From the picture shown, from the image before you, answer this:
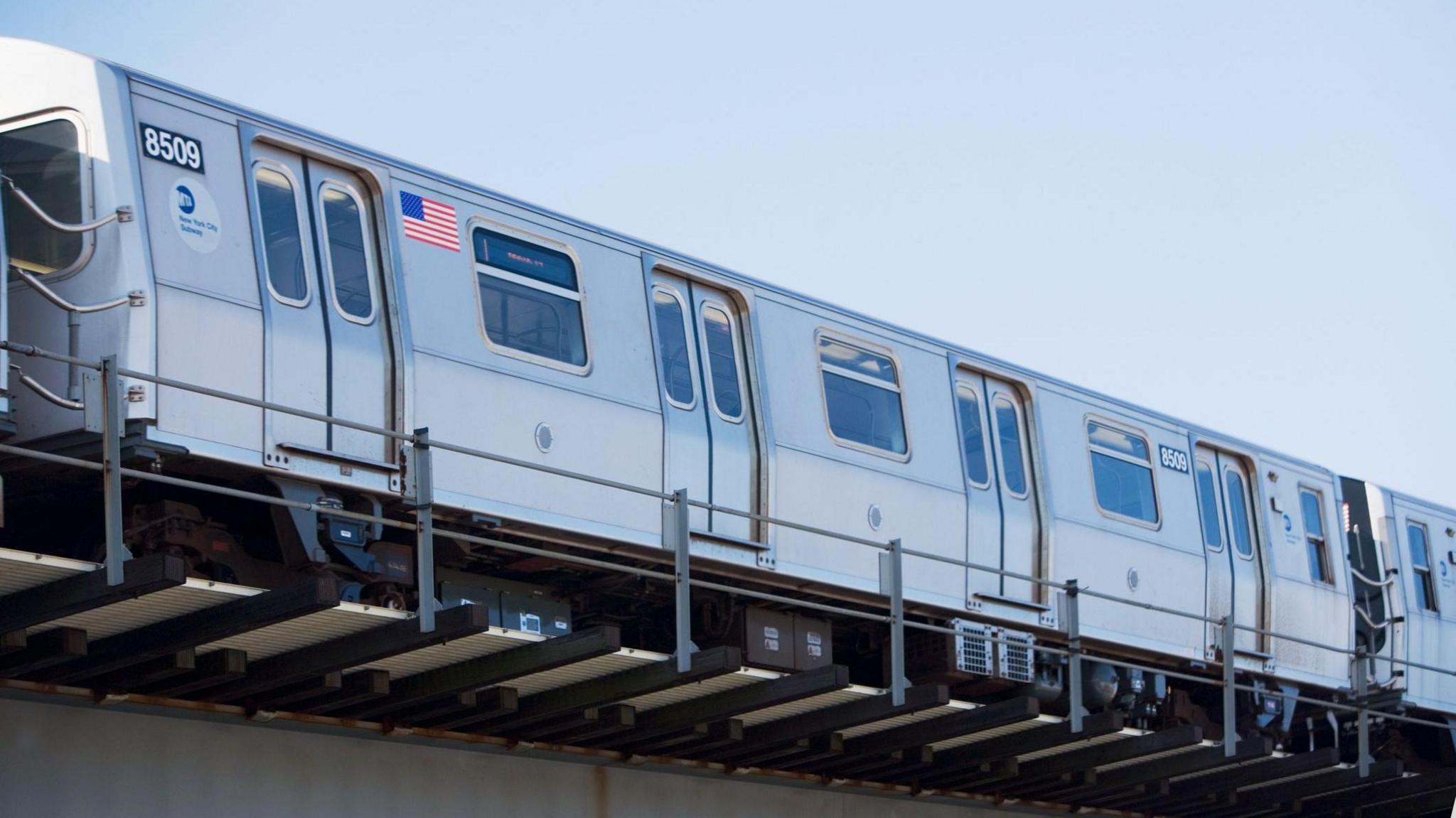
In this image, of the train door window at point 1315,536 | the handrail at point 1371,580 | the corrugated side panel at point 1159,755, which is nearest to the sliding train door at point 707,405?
the corrugated side panel at point 1159,755

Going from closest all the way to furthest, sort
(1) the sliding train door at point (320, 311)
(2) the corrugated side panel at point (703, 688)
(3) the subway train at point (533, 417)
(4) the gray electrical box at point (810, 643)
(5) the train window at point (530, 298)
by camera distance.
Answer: (3) the subway train at point (533, 417) < (1) the sliding train door at point (320, 311) < (2) the corrugated side panel at point (703, 688) < (5) the train window at point (530, 298) < (4) the gray electrical box at point (810, 643)

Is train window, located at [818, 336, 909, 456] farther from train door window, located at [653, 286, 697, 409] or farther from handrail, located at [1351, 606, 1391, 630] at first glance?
handrail, located at [1351, 606, 1391, 630]

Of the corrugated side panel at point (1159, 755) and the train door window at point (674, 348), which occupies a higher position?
the train door window at point (674, 348)

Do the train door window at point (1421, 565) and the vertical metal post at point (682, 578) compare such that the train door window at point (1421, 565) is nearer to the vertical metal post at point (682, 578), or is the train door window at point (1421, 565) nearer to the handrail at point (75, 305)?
the vertical metal post at point (682, 578)

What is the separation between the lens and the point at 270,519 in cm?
1193

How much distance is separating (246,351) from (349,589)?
60.8 inches

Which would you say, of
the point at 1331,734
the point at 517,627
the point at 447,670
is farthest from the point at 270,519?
the point at 1331,734

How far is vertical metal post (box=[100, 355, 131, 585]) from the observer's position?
9.52 m

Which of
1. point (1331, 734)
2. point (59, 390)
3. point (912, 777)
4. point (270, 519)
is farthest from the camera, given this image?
point (1331, 734)

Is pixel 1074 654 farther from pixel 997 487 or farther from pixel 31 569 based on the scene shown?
pixel 31 569

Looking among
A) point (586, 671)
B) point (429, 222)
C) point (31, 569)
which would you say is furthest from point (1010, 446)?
point (31, 569)

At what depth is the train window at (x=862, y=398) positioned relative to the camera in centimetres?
1573

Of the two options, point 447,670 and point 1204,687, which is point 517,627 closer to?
point 447,670

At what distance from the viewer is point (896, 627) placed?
553 inches
